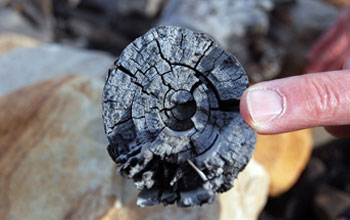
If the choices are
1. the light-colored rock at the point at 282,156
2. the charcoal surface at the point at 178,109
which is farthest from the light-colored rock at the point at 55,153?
the light-colored rock at the point at 282,156

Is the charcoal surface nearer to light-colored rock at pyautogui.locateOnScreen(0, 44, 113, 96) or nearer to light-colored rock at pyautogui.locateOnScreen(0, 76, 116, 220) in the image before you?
light-colored rock at pyautogui.locateOnScreen(0, 76, 116, 220)

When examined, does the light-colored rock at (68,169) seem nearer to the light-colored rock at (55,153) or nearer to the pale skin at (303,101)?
the light-colored rock at (55,153)

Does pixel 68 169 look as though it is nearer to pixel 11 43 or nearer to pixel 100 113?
pixel 100 113

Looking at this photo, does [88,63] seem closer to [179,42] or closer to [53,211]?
[53,211]

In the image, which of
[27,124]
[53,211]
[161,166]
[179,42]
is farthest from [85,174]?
[179,42]

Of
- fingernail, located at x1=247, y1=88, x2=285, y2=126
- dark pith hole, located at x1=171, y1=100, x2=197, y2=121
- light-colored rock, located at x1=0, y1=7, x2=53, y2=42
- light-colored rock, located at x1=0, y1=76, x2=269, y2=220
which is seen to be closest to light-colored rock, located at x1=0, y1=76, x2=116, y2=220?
light-colored rock, located at x1=0, y1=76, x2=269, y2=220
